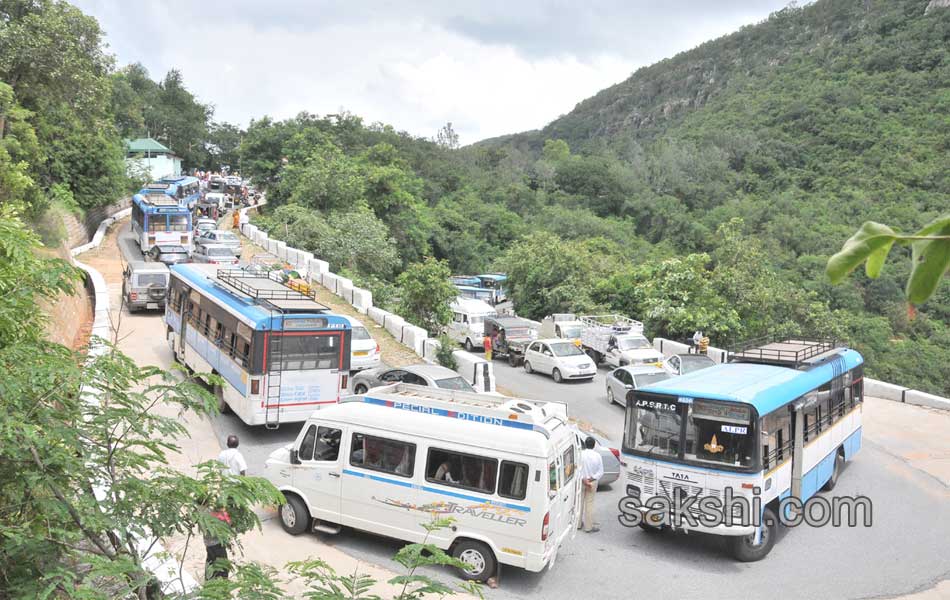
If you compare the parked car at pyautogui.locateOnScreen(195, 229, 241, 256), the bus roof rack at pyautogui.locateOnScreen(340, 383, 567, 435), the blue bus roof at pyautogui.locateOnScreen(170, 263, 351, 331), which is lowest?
the bus roof rack at pyautogui.locateOnScreen(340, 383, 567, 435)

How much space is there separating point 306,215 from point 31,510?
38.8 meters

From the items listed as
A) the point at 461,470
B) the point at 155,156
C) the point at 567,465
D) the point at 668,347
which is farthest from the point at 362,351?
the point at 155,156

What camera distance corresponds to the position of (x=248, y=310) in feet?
51.2

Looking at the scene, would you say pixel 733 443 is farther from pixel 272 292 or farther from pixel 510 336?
pixel 510 336

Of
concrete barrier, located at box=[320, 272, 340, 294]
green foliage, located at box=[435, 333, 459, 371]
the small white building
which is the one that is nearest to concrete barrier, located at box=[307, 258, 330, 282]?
concrete barrier, located at box=[320, 272, 340, 294]

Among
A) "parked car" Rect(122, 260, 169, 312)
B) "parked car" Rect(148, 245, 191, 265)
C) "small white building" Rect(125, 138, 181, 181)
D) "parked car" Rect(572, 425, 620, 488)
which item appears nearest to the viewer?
"parked car" Rect(572, 425, 620, 488)

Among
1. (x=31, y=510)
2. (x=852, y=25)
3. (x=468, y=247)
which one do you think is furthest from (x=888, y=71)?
(x=31, y=510)

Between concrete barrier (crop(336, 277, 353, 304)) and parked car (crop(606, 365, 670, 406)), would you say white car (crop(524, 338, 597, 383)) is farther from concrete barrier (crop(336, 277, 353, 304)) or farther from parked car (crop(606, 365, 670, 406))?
concrete barrier (crop(336, 277, 353, 304))

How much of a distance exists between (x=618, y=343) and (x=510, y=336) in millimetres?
4340

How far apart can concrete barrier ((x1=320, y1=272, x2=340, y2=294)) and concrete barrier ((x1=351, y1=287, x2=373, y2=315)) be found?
7.64 feet

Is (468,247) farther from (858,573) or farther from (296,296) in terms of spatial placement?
(858,573)

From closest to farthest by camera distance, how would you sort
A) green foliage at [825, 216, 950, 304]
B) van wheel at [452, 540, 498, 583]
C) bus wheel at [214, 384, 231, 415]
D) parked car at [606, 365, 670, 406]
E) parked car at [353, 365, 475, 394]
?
→ green foliage at [825, 216, 950, 304]
van wheel at [452, 540, 498, 583]
bus wheel at [214, 384, 231, 415]
parked car at [353, 365, 475, 394]
parked car at [606, 365, 670, 406]

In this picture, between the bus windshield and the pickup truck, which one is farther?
the pickup truck

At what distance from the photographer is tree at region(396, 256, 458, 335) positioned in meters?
27.6
